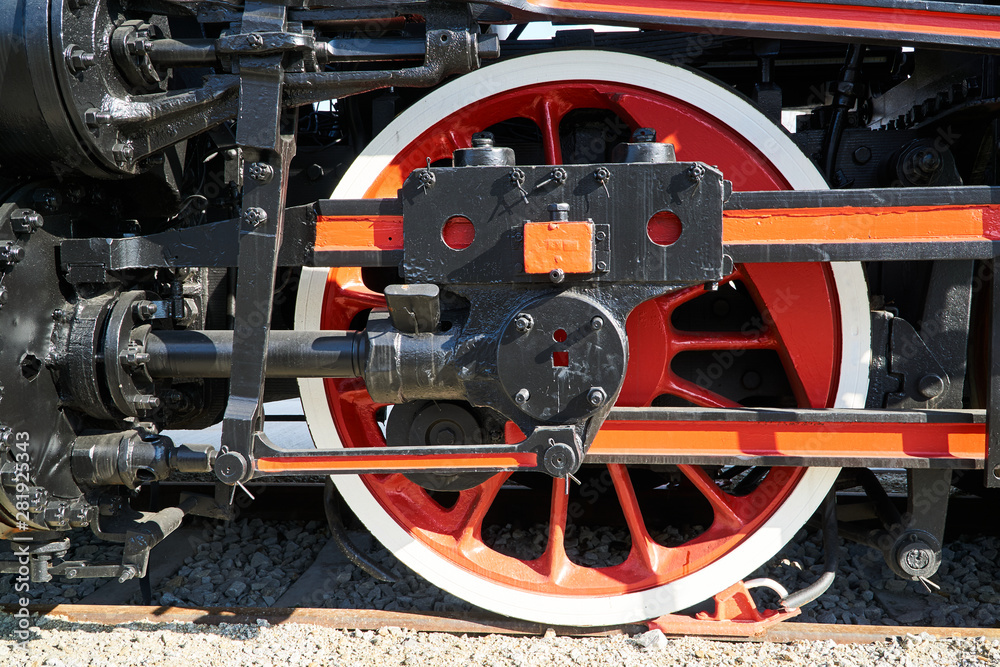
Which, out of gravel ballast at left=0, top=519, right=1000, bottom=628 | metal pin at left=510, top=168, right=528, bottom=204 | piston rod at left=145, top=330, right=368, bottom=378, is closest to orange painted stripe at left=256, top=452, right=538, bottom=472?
piston rod at left=145, top=330, right=368, bottom=378

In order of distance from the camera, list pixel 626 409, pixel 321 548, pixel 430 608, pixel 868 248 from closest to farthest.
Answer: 1. pixel 868 248
2. pixel 626 409
3. pixel 430 608
4. pixel 321 548

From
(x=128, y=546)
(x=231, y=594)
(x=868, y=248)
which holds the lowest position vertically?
(x=231, y=594)

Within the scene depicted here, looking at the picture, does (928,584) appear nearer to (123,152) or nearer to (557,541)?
(557,541)

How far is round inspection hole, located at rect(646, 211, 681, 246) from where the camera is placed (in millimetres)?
1624

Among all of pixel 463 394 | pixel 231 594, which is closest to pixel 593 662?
pixel 463 394

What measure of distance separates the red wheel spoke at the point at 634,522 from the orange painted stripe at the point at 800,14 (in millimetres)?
1233

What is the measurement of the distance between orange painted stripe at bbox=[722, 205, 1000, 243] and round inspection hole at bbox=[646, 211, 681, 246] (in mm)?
136

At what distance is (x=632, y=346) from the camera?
6.52 ft

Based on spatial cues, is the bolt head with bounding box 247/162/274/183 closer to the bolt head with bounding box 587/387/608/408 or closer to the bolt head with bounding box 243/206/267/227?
the bolt head with bounding box 243/206/267/227

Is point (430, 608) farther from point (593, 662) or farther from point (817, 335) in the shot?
point (817, 335)

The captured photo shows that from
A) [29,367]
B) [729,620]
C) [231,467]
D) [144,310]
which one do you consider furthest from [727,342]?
[29,367]

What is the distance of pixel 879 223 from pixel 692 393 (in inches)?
27.4

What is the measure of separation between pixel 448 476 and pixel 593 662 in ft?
2.09

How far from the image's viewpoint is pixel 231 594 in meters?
2.33
